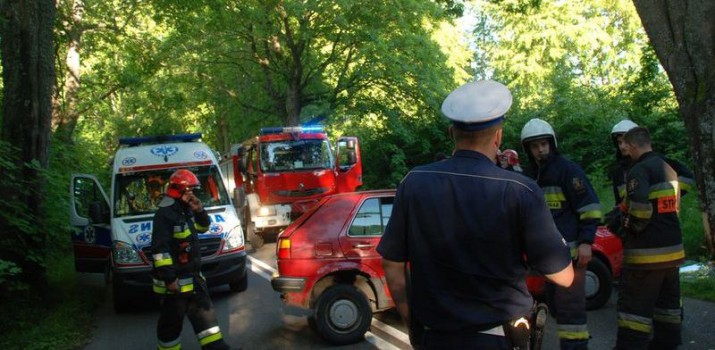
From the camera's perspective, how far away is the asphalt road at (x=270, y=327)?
6.33m

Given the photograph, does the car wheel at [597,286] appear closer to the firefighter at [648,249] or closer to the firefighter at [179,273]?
the firefighter at [648,249]

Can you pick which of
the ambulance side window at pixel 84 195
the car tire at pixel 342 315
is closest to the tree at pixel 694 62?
the car tire at pixel 342 315

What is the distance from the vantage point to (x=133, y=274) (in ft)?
29.0

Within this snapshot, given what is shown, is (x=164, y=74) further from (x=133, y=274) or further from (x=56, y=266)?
(x=133, y=274)

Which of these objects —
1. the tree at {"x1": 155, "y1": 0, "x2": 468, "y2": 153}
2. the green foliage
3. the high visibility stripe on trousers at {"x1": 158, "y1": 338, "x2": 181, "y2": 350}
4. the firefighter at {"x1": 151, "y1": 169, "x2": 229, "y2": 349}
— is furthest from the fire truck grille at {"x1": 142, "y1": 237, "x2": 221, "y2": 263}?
the tree at {"x1": 155, "y1": 0, "x2": 468, "y2": 153}

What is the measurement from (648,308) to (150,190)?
771 cm

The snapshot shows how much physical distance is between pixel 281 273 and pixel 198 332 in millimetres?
1352

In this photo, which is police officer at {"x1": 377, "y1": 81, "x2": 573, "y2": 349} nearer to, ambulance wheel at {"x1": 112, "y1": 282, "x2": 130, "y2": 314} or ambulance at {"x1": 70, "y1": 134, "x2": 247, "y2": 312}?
ambulance at {"x1": 70, "y1": 134, "x2": 247, "y2": 312}

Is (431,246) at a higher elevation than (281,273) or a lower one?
higher

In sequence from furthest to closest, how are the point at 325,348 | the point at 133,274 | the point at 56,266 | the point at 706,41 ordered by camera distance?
1. the point at 56,266
2. the point at 133,274
3. the point at 325,348
4. the point at 706,41

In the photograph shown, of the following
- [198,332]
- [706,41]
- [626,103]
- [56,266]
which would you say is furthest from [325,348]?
[626,103]

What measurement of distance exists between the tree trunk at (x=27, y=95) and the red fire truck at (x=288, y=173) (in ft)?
22.0

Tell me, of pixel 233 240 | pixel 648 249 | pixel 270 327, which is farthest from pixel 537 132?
pixel 233 240

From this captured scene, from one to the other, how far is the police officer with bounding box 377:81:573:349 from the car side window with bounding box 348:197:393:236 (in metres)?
4.33
